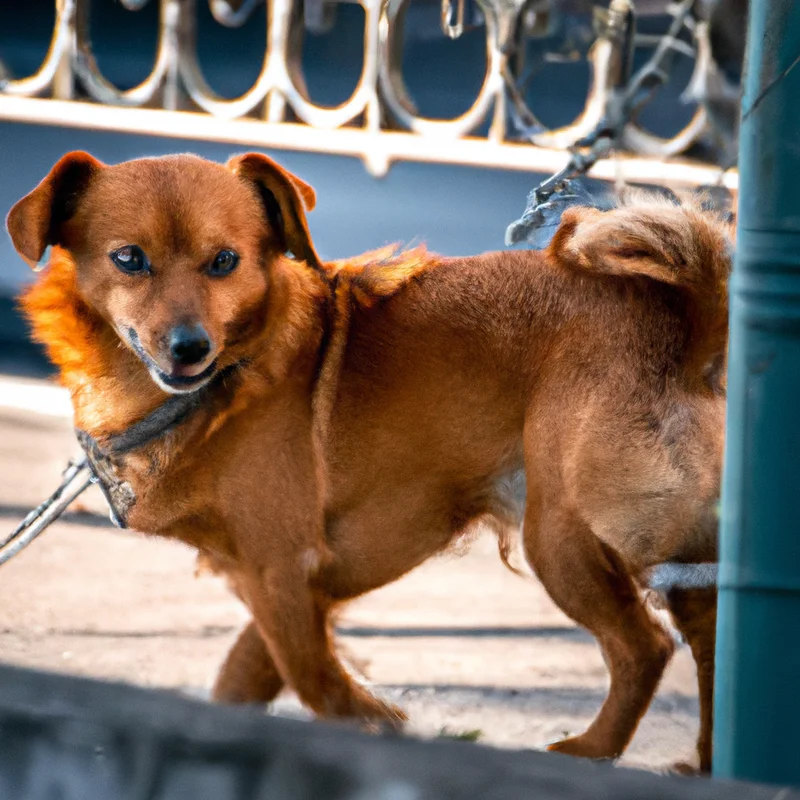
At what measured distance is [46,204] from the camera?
238 centimetres

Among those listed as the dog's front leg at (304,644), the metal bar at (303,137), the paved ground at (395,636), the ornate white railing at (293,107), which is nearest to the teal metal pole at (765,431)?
the dog's front leg at (304,644)

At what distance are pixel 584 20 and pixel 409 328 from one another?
4.79 m

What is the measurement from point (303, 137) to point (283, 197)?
501 cm

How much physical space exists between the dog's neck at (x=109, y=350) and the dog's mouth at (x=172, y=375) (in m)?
0.13

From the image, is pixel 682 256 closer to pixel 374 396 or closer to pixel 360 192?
pixel 374 396

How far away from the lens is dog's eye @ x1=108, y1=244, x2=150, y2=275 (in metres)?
2.39

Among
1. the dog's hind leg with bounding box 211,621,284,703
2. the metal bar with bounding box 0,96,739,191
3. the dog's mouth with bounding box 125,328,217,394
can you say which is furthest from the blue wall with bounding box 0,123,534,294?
the dog's mouth with bounding box 125,328,217,394

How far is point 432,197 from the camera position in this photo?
7441mm

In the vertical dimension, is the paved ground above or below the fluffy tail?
below

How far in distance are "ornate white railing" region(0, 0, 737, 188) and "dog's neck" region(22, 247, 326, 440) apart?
14.8ft

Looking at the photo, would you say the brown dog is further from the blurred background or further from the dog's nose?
the blurred background

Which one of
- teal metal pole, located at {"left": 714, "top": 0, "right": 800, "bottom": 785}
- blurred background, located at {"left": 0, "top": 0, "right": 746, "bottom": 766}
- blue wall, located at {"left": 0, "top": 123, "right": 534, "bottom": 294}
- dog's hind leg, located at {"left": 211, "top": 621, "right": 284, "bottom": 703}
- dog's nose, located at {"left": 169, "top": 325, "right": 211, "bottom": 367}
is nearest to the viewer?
teal metal pole, located at {"left": 714, "top": 0, "right": 800, "bottom": 785}

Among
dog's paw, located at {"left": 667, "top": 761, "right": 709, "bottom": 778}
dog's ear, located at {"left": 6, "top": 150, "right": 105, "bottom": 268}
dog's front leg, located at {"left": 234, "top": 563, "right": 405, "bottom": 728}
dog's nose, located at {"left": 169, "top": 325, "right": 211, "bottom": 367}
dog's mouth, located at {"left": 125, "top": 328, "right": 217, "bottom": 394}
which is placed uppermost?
dog's ear, located at {"left": 6, "top": 150, "right": 105, "bottom": 268}

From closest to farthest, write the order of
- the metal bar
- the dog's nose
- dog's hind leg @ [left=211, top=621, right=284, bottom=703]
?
the dog's nose, dog's hind leg @ [left=211, top=621, right=284, bottom=703], the metal bar
